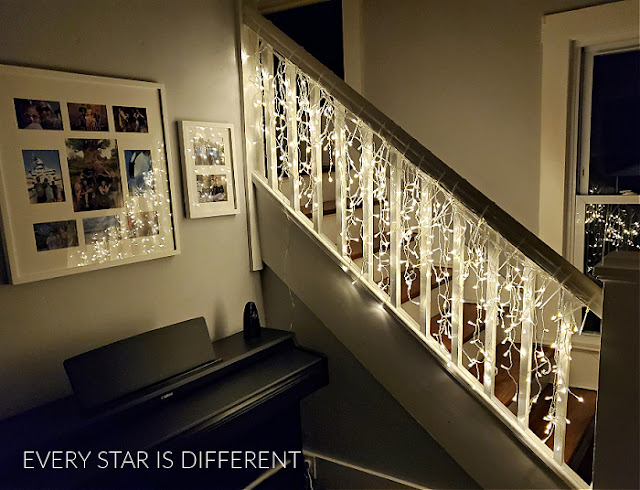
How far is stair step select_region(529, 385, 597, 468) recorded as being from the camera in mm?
2186

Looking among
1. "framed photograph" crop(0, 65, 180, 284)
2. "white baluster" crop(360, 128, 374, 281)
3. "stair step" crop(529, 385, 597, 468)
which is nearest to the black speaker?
"framed photograph" crop(0, 65, 180, 284)

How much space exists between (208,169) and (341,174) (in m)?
0.64

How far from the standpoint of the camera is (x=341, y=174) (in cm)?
227

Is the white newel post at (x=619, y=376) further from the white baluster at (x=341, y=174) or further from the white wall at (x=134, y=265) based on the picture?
the white wall at (x=134, y=265)

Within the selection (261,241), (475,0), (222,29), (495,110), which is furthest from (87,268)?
(475,0)

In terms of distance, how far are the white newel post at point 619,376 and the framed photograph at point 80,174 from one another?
1.72 m

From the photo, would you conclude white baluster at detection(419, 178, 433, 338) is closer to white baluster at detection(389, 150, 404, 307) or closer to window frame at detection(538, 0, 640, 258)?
white baluster at detection(389, 150, 404, 307)

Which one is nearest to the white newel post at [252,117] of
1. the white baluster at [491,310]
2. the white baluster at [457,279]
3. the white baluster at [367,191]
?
the white baluster at [367,191]

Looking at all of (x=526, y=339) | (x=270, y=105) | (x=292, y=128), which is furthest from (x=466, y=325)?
(x=270, y=105)

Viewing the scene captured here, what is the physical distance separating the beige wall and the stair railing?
40cm

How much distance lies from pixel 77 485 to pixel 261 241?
1446 mm

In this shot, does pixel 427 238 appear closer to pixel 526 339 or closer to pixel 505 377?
pixel 526 339

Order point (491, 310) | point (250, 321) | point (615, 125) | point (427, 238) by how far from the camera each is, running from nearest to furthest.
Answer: point (491, 310) < point (427, 238) < point (250, 321) < point (615, 125)

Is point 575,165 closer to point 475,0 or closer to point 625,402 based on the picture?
point 475,0
